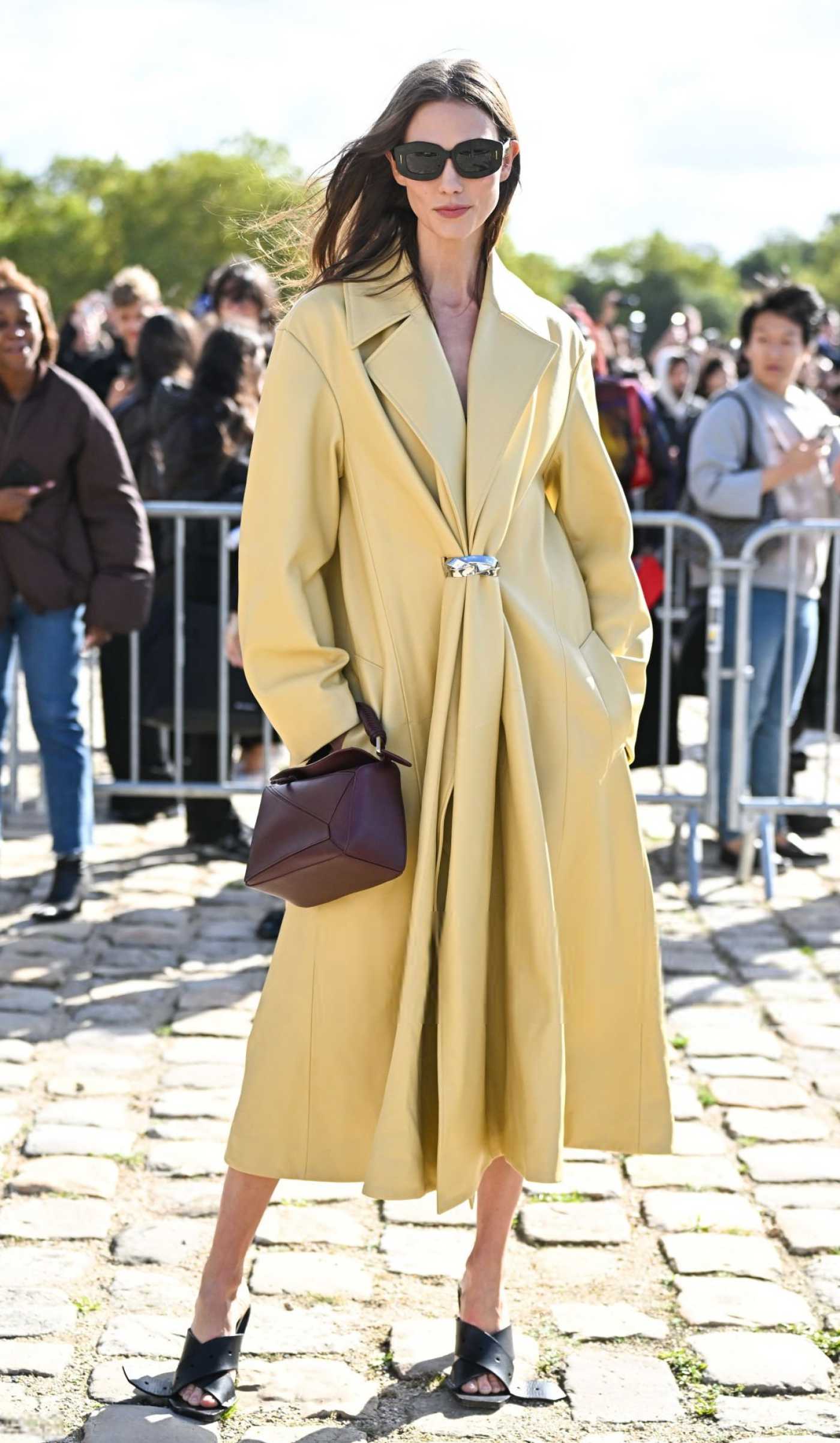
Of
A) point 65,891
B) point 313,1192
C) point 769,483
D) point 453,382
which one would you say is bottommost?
point 313,1192

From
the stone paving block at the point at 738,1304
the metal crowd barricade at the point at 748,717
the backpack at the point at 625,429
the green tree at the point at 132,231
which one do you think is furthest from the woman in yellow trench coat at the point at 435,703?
the green tree at the point at 132,231

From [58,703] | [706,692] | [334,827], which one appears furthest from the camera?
[706,692]

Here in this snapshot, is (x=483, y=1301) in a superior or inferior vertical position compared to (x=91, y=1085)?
superior

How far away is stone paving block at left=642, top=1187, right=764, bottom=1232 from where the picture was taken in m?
4.00

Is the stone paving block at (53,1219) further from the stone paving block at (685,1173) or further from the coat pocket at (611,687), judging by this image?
the coat pocket at (611,687)

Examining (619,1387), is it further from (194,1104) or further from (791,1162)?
(194,1104)

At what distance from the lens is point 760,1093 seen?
4887 mm

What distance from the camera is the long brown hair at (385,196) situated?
3041 mm

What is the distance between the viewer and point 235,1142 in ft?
10.2

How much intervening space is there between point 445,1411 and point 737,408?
4.88 metres

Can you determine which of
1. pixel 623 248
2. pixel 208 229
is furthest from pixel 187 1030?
pixel 623 248

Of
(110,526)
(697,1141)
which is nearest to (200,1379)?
(697,1141)

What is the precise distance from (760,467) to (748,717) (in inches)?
38.7

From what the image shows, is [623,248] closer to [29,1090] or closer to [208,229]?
[208,229]
